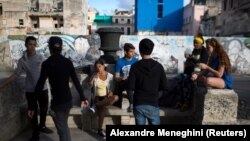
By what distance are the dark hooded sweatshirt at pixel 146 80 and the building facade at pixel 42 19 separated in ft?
157

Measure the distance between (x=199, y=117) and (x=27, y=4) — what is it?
52835 mm

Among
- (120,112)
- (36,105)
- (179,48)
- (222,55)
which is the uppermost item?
(222,55)

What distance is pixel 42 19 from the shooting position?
54.4m

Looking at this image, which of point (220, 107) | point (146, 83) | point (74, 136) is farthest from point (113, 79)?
point (220, 107)

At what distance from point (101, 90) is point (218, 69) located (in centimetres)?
217

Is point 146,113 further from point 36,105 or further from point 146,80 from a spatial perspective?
point 36,105

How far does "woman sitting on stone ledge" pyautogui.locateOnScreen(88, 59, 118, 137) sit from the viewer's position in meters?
5.41

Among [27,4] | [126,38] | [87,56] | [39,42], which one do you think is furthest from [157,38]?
[27,4]

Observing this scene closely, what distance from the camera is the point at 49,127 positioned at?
5938mm

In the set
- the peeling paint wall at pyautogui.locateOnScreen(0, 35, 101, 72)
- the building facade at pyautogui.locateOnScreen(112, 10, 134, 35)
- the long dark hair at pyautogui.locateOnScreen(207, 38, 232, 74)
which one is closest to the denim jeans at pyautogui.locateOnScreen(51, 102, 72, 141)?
the long dark hair at pyautogui.locateOnScreen(207, 38, 232, 74)

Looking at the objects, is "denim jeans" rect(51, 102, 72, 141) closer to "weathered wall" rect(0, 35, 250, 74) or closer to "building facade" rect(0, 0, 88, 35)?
"weathered wall" rect(0, 35, 250, 74)

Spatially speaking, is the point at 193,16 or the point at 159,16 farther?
the point at 159,16

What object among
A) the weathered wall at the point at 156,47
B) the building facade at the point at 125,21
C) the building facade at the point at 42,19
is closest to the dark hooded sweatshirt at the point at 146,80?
the weathered wall at the point at 156,47

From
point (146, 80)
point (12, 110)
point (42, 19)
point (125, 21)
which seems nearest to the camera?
point (146, 80)
